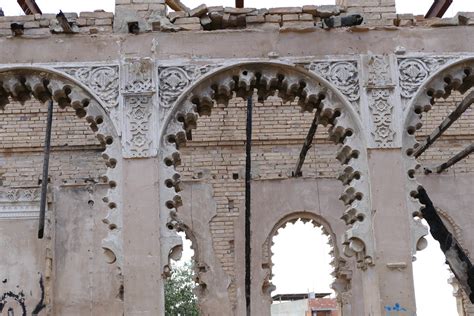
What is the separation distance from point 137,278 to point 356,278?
6637 mm

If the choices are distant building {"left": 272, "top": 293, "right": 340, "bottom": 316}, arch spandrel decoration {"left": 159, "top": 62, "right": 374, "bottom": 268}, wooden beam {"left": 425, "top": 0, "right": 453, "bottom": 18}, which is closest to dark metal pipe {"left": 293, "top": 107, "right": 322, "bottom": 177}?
arch spandrel decoration {"left": 159, "top": 62, "right": 374, "bottom": 268}

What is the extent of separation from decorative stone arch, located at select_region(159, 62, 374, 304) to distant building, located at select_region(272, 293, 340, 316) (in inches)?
1323

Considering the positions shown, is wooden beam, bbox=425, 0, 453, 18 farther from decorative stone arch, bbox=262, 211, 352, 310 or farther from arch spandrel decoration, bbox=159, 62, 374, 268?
arch spandrel decoration, bbox=159, 62, 374, 268

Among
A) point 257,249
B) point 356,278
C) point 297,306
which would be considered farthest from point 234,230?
point 297,306

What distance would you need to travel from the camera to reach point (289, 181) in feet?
47.2

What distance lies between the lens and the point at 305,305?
46.3 meters

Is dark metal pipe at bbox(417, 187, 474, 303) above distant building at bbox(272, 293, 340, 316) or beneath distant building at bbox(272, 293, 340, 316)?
beneath

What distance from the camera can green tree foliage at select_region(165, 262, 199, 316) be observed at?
27312 millimetres

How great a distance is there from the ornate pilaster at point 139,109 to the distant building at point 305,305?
34.2m

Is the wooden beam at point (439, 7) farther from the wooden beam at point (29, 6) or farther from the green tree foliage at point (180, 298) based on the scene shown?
the green tree foliage at point (180, 298)

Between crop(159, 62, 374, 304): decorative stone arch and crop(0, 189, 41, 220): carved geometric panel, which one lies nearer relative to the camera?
crop(159, 62, 374, 304): decorative stone arch

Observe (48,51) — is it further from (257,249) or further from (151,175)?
(257,249)

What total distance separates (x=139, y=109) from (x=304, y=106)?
6.69 feet

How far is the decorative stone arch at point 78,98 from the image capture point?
841 cm
